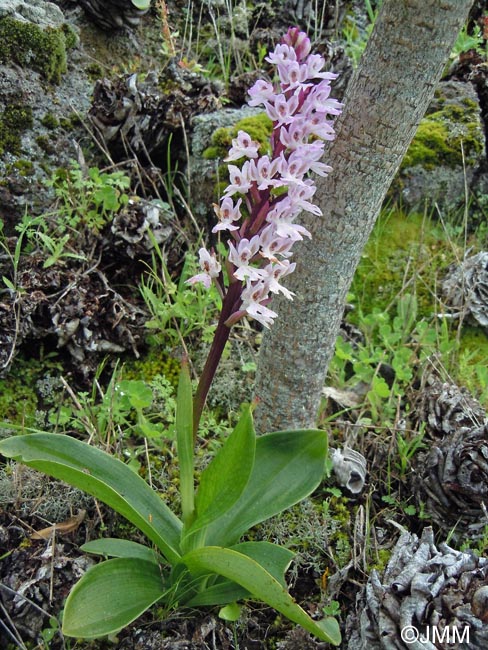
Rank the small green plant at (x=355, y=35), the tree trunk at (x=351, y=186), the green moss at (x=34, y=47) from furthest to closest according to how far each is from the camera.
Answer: the small green plant at (x=355, y=35) < the green moss at (x=34, y=47) < the tree trunk at (x=351, y=186)

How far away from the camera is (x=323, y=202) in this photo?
1.80 m

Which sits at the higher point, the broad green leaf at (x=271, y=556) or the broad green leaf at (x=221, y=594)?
the broad green leaf at (x=271, y=556)

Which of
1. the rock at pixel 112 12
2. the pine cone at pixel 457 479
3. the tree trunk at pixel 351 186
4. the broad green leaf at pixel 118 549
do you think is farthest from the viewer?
the rock at pixel 112 12

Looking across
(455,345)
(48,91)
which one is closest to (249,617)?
(455,345)

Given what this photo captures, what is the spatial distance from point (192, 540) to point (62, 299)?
1.24 metres

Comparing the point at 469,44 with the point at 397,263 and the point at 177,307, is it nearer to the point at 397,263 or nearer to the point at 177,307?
the point at 397,263

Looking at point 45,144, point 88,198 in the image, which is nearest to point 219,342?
point 88,198

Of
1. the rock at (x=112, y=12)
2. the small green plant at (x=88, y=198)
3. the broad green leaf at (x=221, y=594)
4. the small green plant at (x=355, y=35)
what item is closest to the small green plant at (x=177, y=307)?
the small green plant at (x=88, y=198)

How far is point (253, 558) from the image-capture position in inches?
64.4

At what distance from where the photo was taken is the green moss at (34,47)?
2.87 meters

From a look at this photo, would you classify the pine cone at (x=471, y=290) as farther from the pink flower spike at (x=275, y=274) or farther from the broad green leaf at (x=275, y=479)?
the pink flower spike at (x=275, y=274)

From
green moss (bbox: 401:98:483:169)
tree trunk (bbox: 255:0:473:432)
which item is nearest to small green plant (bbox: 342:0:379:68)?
green moss (bbox: 401:98:483:169)

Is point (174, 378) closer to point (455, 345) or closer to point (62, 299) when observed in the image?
point (62, 299)

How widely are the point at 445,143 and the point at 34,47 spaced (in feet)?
7.22
